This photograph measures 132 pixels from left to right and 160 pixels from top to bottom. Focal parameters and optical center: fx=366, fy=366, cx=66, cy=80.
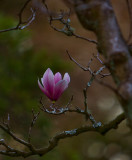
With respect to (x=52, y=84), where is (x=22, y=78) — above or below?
below

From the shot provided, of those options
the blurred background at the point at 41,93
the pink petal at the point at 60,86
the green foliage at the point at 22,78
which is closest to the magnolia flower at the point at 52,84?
the pink petal at the point at 60,86

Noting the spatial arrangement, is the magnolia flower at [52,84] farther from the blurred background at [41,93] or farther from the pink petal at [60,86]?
the blurred background at [41,93]

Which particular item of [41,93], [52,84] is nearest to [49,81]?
[52,84]

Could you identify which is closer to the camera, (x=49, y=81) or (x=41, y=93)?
(x=49, y=81)

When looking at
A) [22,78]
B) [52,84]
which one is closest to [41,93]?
[22,78]

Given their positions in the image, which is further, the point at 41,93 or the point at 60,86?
the point at 41,93

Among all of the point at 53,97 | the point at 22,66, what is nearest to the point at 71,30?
the point at 53,97

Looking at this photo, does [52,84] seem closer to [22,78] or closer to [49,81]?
[49,81]

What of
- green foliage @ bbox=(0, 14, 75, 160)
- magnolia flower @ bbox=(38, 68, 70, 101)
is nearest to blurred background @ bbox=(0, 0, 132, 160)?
green foliage @ bbox=(0, 14, 75, 160)

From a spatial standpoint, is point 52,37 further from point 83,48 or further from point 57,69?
point 57,69

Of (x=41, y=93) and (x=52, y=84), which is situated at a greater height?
(x=52, y=84)
